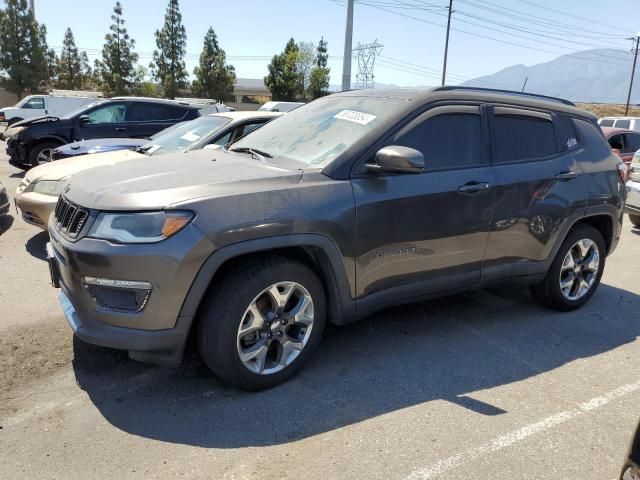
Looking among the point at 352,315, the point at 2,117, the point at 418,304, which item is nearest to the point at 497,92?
the point at 418,304

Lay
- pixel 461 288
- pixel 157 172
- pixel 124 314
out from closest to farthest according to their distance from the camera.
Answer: pixel 124 314 < pixel 157 172 < pixel 461 288

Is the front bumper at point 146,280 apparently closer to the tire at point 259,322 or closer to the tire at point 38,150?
the tire at point 259,322

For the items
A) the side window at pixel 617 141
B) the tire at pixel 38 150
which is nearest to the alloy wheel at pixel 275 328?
the tire at pixel 38 150

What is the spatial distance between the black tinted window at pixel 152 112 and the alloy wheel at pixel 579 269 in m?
8.67

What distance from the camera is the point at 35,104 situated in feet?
80.2

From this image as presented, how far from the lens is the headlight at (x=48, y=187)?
5.66 metres

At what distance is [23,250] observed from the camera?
591 cm

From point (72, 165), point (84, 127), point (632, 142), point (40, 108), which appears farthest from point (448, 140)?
point (40, 108)

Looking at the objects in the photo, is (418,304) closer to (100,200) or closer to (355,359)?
(355,359)

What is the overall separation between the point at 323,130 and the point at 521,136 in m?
1.66

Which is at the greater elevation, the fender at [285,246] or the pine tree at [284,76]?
the pine tree at [284,76]

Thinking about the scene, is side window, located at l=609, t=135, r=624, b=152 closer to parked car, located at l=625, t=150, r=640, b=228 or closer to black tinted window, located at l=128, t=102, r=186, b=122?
parked car, located at l=625, t=150, r=640, b=228

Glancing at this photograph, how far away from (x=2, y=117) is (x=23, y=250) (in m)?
21.3

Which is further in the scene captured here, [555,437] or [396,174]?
[396,174]
